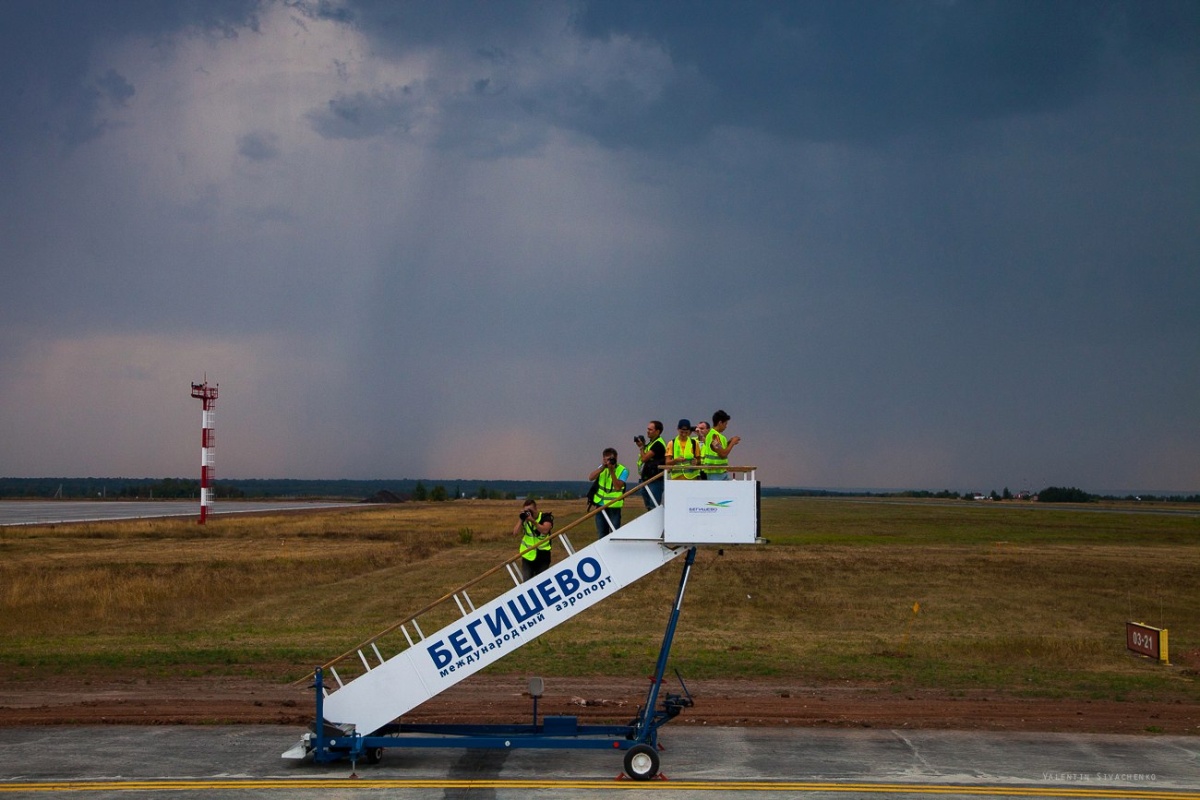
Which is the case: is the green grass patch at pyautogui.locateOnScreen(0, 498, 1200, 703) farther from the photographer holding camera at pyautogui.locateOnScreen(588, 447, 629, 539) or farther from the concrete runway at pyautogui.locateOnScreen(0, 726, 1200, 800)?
the photographer holding camera at pyautogui.locateOnScreen(588, 447, 629, 539)

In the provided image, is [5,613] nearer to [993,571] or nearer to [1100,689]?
[1100,689]

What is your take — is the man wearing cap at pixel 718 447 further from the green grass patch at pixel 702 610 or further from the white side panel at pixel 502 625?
the green grass patch at pixel 702 610

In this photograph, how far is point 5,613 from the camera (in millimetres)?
29594

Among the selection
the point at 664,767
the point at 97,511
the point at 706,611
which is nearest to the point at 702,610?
the point at 706,611

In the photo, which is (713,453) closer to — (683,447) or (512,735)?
(683,447)

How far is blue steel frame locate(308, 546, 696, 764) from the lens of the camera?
1284 cm

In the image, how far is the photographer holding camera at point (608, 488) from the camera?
45.2 ft

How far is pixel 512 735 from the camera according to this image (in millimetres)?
13383

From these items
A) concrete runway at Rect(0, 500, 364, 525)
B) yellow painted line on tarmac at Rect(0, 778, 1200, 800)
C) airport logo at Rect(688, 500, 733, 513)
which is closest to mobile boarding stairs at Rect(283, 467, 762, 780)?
airport logo at Rect(688, 500, 733, 513)

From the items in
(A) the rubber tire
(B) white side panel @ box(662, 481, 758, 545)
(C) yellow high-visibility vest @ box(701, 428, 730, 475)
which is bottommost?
(A) the rubber tire

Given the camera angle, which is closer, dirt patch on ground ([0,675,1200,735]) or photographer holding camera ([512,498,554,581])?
photographer holding camera ([512,498,554,581])

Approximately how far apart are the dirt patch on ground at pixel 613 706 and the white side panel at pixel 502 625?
3246 millimetres

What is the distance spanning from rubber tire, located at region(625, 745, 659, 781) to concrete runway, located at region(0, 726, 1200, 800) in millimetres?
132

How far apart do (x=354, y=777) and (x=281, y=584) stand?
2666cm
